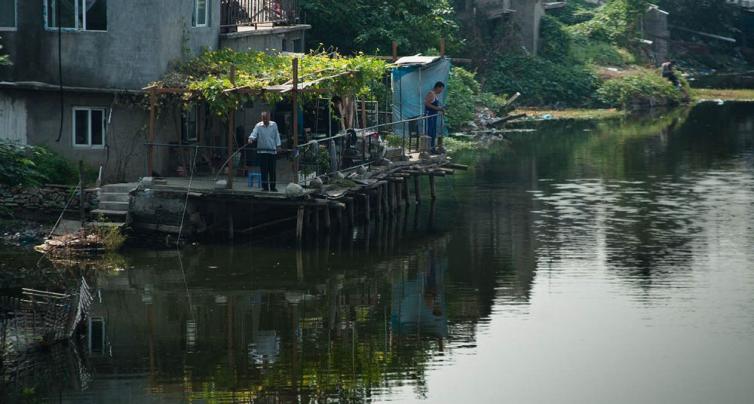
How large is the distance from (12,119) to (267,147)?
5.98m

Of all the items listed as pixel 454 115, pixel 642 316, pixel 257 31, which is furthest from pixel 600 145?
pixel 642 316

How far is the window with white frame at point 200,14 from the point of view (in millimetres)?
32750

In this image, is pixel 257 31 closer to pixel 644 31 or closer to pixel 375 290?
pixel 375 290

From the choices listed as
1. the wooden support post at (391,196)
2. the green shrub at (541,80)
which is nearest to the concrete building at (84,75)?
the wooden support post at (391,196)

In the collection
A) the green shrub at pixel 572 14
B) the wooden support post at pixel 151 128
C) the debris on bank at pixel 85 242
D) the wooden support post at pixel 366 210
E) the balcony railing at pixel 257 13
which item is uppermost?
the green shrub at pixel 572 14

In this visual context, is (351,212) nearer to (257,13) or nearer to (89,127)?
(89,127)

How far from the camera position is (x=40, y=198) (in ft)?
96.8

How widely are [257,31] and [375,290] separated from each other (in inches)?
475

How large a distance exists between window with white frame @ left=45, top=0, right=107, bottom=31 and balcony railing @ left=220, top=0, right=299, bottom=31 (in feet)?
14.0

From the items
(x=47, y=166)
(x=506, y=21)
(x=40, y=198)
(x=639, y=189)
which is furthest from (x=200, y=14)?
(x=506, y=21)

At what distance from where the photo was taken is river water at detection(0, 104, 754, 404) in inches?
786

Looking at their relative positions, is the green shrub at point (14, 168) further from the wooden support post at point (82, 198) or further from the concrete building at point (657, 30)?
the concrete building at point (657, 30)

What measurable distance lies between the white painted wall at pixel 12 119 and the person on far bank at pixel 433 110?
997 centimetres

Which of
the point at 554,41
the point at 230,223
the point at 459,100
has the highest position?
the point at 554,41
